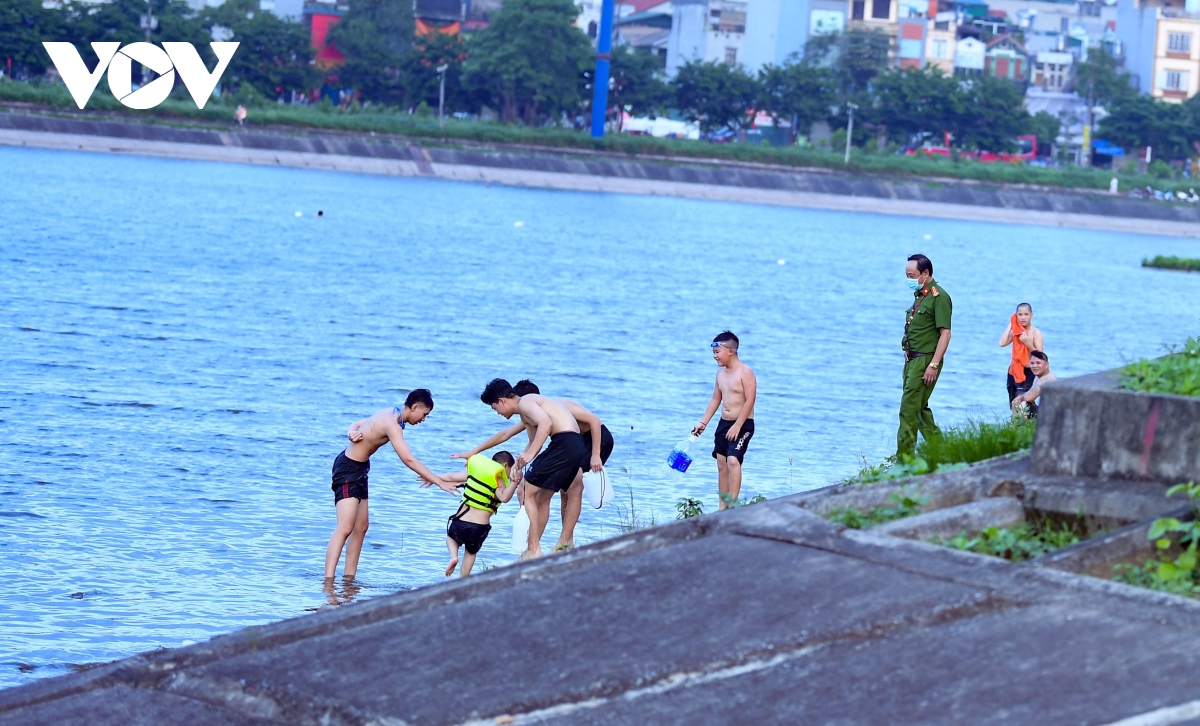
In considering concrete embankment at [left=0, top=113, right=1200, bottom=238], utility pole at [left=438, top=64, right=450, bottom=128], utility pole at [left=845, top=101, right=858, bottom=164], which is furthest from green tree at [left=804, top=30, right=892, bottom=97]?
utility pole at [left=438, top=64, right=450, bottom=128]

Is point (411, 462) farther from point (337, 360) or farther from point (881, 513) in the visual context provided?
point (337, 360)

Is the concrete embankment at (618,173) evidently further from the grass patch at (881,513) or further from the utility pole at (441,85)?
Answer: the grass patch at (881,513)

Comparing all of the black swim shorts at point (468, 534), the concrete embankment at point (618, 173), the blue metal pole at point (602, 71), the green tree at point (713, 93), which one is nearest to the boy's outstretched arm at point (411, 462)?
the black swim shorts at point (468, 534)

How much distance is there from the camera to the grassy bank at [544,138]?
88.1m

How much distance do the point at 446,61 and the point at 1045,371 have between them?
9210 centimetres

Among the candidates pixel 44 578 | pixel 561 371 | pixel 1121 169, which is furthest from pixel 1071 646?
pixel 1121 169

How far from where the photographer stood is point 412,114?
101 metres

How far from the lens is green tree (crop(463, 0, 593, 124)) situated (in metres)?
100

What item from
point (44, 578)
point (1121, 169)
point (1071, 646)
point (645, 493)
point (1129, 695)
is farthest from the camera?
point (1121, 169)

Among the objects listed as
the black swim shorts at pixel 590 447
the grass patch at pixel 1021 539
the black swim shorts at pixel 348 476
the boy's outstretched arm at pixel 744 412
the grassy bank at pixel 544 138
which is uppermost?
the grassy bank at pixel 544 138

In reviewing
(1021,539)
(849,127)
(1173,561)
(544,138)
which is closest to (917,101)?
(849,127)

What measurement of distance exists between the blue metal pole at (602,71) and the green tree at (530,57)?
4085 mm

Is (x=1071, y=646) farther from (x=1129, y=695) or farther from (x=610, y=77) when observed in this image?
(x=610, y=77)

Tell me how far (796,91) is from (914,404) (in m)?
101
